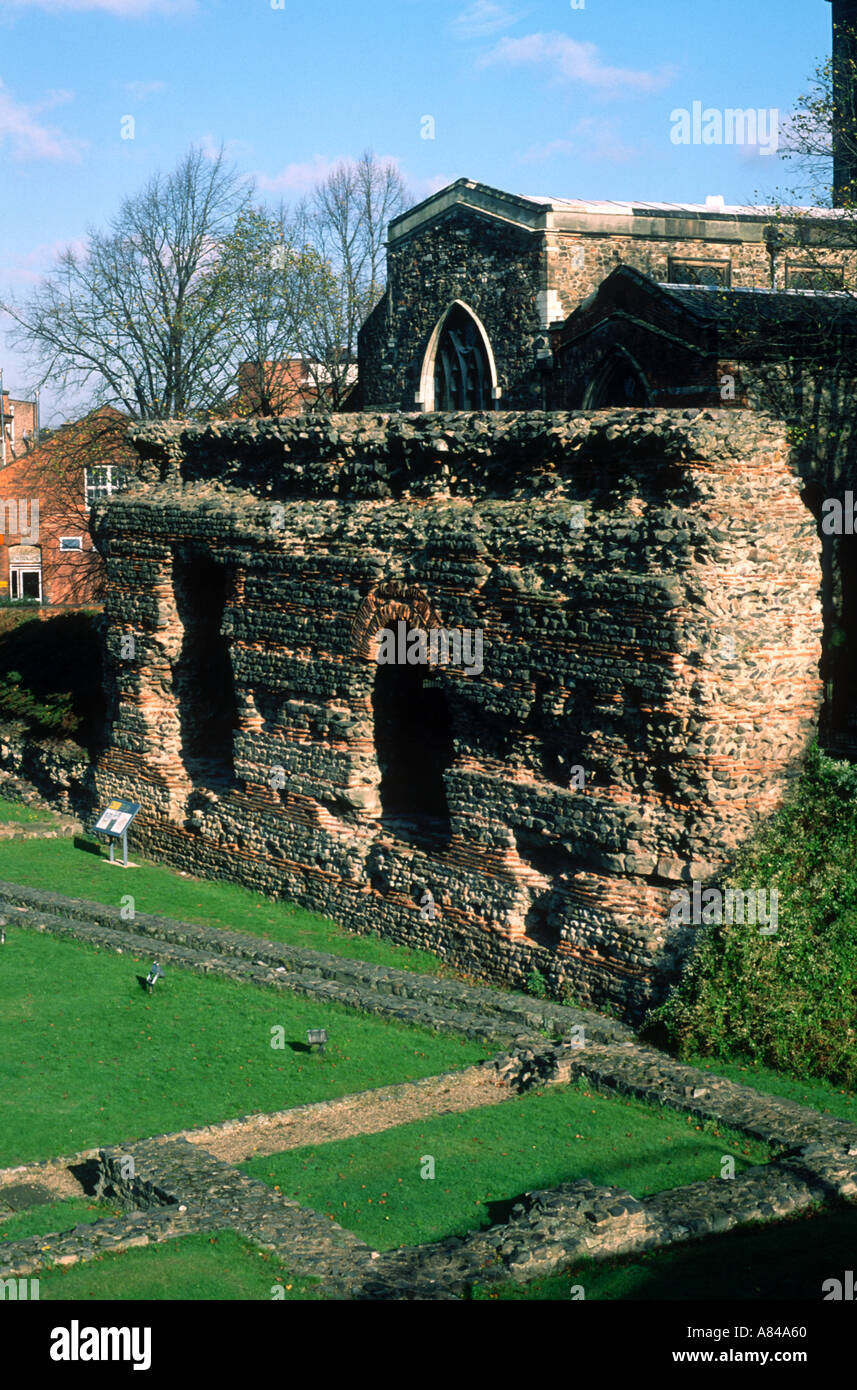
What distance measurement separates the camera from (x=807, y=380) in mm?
16922

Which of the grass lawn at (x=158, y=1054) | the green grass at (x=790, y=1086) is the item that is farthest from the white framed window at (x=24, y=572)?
the green grass at (x=790, y=1086)

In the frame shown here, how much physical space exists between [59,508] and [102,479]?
501cm

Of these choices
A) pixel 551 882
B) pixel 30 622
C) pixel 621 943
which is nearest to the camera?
pixel 621 943

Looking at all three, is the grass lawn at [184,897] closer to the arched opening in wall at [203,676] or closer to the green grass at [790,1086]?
the arched opening in wall at [203,676]

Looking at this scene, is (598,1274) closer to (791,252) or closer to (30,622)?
(30,622)

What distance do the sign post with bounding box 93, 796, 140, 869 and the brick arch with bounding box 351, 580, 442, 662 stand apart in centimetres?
424

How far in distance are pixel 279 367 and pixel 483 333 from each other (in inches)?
447

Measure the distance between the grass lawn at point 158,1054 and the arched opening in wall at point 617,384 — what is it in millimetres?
12212

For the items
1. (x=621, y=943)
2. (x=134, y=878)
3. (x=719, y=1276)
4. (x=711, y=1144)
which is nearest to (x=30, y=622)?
(x=134, y=878)

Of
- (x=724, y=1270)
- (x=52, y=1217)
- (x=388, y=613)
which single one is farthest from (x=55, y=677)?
(x=724, y=1270)

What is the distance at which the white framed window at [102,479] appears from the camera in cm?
3440

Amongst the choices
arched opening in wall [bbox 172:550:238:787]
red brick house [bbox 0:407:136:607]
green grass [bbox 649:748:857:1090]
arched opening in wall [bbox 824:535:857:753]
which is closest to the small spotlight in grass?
green grass [bbox 649:748:857:1090]

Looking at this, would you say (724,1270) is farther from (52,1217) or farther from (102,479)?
(102,479)

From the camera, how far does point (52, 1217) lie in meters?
8.73
